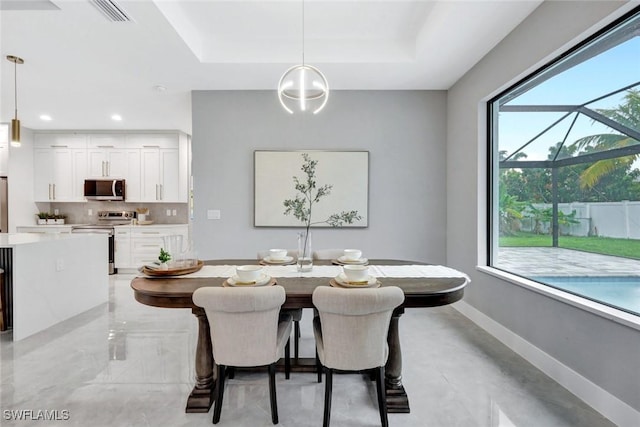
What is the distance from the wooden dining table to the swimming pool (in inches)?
33.1

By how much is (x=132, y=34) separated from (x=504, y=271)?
13.4ft

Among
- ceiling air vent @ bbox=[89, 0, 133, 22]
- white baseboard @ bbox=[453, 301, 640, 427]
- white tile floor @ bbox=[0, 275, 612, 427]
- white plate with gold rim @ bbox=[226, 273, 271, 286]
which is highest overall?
ceiling air vent @ bbox=[89, 0, 133, 22]

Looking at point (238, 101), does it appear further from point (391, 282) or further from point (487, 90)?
point (391, 282)

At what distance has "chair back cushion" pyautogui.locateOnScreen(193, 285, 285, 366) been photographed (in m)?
1.60

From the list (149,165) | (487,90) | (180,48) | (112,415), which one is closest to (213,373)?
(112,415)

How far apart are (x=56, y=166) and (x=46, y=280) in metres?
3.82

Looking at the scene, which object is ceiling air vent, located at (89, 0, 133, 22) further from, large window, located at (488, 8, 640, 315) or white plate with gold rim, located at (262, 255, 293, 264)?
large window, located at (488, 8, 640, 315)

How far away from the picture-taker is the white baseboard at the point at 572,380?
5.62ft

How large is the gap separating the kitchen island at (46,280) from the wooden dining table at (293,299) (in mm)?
1891

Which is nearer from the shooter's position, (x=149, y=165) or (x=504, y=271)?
(x=504, y=271)

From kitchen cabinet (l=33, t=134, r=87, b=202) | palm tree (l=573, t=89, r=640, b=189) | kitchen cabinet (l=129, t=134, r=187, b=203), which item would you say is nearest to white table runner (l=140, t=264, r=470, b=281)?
palm tree (l=573, t=89, r=640, b=189)

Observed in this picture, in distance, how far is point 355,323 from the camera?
1.62m

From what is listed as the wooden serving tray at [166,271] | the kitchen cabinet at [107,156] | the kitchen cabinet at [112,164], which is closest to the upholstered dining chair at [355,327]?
the wooden serving tray at [166,271]

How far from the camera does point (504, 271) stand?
298 centimetres
